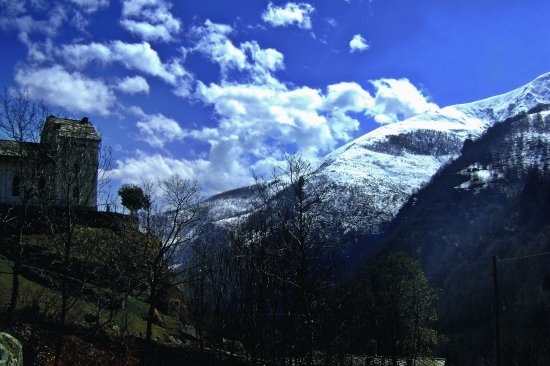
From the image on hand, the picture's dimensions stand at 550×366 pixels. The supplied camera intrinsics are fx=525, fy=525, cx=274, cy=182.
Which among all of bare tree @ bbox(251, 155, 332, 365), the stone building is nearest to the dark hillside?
bare tree @ bbox(251, 155, 332, 365)

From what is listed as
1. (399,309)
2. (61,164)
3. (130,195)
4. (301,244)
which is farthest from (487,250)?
(61,164)

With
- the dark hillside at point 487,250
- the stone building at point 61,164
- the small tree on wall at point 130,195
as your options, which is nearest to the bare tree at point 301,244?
the stone building at point 61,164

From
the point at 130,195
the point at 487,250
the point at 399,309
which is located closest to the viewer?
the point at 130,195

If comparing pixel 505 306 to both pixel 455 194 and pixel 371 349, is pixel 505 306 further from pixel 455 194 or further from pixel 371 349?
pixel 455 194

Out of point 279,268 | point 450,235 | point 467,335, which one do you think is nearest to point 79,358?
point 279,268

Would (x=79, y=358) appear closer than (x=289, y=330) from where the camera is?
Yes

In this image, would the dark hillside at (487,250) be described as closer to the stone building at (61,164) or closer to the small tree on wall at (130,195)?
the small tree on wall at (130,195)

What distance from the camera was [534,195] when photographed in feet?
493

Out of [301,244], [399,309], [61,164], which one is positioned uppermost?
[61,164]

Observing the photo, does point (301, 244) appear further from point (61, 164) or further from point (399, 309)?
point (399, 309)

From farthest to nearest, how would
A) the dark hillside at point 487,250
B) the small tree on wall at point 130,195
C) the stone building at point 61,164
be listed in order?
the dark hillside at point 487,250 < the small tree on wall at point 130,195 < the stone building at point 61,164

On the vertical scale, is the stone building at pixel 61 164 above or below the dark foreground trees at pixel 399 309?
above

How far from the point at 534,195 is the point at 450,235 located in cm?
2581

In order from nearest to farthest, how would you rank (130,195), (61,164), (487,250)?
(61,164), (130,195), (487,250)
